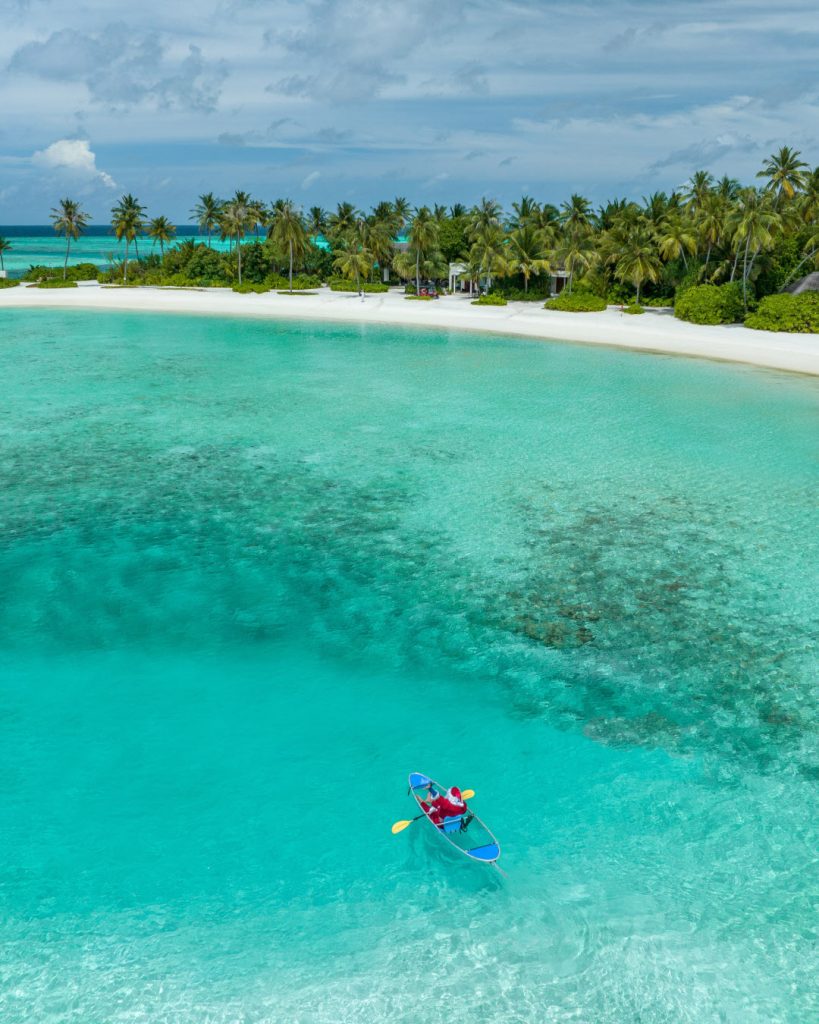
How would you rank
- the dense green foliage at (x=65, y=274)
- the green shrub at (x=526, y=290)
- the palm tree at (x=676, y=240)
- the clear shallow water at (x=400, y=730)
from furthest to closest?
the dense green foliage at (x=65, y=274)
the green shrub at (x=526, y=290)
the palm tree at (x=676, y=240)
the clear shallow water at (x=400, y=730)

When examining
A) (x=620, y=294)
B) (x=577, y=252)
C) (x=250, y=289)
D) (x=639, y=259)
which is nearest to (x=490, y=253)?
(x=577, y=252)

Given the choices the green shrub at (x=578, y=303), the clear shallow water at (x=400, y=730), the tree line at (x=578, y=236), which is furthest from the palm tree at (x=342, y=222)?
the clear shallow water at (x=400, y=730)

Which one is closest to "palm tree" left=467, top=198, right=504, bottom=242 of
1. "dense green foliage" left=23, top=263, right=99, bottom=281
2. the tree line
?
the tree line

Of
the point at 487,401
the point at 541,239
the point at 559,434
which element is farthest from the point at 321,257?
the point at 559,434

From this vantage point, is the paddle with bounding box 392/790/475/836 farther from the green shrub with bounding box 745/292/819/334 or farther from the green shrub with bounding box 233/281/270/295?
the green shrub with bounding box 233/281/270/295

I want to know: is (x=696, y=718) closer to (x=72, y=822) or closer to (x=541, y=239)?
(x=72, y=822)

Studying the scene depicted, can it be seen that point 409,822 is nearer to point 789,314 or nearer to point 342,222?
point 789,314

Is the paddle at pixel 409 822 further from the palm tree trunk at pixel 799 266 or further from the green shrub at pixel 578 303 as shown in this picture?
the green shrub at pixel 578 303
